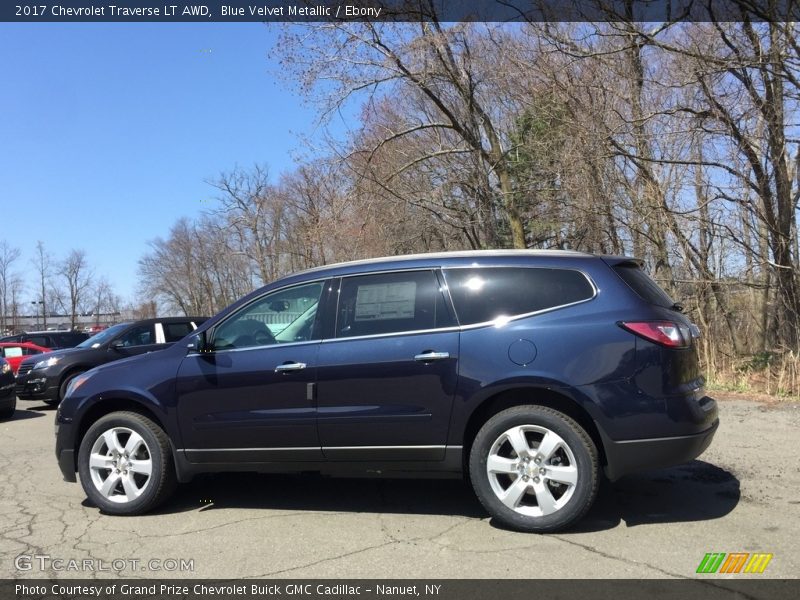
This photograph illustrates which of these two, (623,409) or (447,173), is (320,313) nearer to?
(623,409)

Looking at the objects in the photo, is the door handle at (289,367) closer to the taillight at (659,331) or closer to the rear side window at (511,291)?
the rear side window at (511,291)

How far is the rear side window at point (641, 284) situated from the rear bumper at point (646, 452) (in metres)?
0.94

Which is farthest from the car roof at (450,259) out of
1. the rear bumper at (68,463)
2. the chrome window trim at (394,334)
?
the rear bumper at (68,463)

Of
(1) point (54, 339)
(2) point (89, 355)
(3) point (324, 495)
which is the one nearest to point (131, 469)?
(3) point (324, 495)

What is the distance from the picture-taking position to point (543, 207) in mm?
16422

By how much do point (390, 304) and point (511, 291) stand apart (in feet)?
2.92

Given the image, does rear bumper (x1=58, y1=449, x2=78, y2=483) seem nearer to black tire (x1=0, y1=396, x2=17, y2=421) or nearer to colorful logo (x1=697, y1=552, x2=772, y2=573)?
colorful logo (x1=697, y1=552, x2=772, y2=573)

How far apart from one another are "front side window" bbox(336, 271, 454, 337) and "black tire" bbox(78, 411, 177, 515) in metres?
1.72

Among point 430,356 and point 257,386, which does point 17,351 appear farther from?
point 430,356

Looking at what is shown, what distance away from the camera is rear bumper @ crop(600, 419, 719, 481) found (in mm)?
4047

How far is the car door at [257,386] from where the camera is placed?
4.62 metres

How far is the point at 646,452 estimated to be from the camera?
4051mm

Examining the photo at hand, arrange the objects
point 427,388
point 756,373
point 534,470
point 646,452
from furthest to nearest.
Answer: point 756,373
point 427,388
point 534,470
point 646,452
